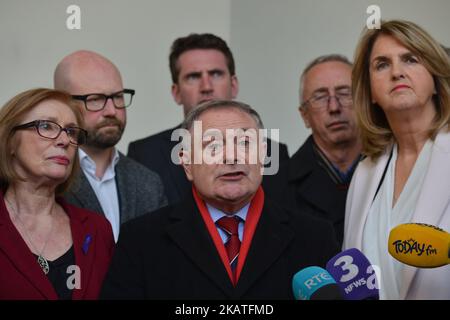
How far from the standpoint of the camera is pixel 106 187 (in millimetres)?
3486

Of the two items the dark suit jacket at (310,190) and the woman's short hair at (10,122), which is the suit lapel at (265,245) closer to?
the dark suit jacket at (310,190)

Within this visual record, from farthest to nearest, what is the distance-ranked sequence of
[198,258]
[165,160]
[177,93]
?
[177,93]
[165,160]
[198,258]

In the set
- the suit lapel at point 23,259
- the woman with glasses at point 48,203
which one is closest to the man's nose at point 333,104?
the woman with glasses at point 48,203

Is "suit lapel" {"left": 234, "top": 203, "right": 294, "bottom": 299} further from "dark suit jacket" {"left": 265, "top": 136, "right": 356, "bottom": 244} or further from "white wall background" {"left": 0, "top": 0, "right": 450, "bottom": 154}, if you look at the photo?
"white wall background" {"left": 0, "top": 0, "right": 450, "bottom": 154}

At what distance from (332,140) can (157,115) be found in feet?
6.03

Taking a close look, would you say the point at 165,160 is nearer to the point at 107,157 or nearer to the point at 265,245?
the point at 107,157

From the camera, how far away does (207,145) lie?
278cm

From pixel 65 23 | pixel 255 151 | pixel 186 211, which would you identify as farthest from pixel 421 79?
pixel 65 23

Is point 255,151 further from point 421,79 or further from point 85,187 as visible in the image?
point 85,187

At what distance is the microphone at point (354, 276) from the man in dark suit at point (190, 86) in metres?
1.50

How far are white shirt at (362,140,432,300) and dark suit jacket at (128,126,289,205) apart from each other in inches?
35.8

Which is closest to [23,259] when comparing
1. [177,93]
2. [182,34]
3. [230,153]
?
[230,153]

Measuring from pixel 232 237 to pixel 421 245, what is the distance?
70 centimetres

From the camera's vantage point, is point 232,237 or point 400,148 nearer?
point 232,237
